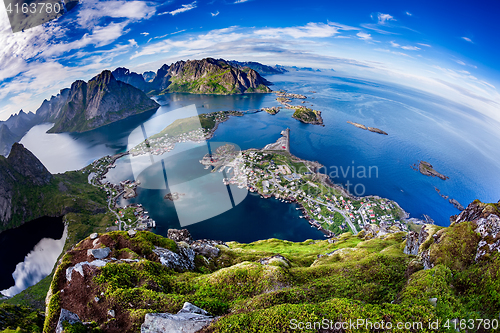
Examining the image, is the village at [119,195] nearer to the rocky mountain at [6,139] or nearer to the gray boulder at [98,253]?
the gray boulder at [98,253]

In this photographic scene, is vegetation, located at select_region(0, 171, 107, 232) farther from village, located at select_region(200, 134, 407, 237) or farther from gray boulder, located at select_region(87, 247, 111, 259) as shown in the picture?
gray boulder, located at select_region(87, 247, 111, 259)

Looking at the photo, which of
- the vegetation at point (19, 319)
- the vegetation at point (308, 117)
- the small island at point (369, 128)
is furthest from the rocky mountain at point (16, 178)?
the small island at point (369, 128)

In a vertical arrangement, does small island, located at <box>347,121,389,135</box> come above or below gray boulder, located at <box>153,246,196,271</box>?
below

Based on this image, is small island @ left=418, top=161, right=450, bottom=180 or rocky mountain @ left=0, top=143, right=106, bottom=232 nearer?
rocky mountain @ left=0, top=143, right=106, bottom=232

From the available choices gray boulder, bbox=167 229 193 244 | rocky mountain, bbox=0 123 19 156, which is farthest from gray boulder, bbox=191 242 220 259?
rocky mountain, bbox=0 123 19 156

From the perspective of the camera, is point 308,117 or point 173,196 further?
point 308,117

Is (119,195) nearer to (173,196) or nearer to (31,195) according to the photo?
(173,196)

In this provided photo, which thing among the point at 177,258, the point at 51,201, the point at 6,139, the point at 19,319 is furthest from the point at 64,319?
the point at 6,139
